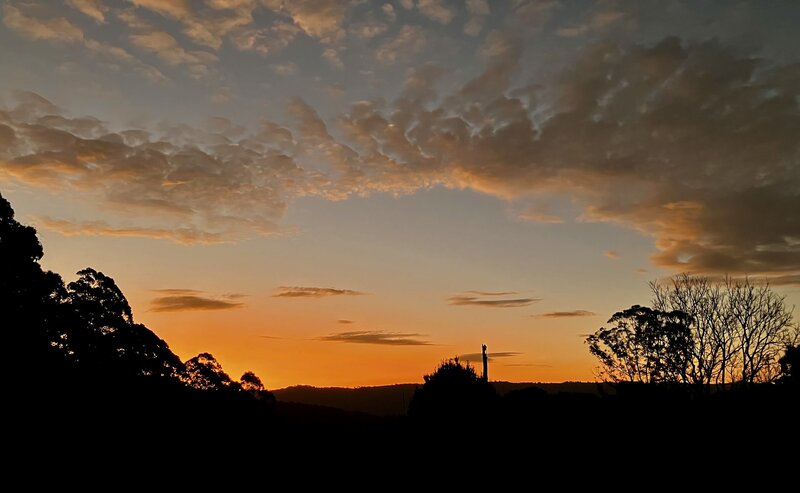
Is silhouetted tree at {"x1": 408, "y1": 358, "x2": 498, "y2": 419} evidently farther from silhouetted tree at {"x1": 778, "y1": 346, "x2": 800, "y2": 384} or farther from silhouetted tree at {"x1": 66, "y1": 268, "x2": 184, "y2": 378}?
silhouetted tree at {"x1": 778, "y1": 346, "x2": 800, "y2": 384}

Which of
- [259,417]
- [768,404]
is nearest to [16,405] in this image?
[259,417]

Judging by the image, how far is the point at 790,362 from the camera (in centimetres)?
4491

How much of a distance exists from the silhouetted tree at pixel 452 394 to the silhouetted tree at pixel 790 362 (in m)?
23.5

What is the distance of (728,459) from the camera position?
20.7 meters

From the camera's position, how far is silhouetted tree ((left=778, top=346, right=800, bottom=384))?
43.0 meters

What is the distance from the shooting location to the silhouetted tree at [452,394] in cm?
3700

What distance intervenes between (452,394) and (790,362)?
2843cm

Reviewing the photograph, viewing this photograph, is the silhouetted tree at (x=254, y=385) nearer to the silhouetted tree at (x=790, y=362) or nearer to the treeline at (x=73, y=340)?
the treeline at (x=73, y=340)

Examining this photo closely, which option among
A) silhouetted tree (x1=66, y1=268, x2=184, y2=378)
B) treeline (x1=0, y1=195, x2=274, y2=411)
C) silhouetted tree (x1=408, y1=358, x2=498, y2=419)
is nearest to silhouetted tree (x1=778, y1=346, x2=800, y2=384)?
silhouetted tree (x1=408, y1=358, x2=498, y2=419)

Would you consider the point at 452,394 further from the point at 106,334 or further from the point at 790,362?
the point at 790,362

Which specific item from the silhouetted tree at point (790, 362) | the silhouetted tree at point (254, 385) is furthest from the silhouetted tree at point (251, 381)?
the silhouetted tree at point (790, 362)

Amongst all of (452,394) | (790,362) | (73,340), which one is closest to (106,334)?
(73,340)

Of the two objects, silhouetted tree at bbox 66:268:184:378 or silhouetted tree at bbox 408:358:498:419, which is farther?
silhouetted tree at bbox 408:358:498:419

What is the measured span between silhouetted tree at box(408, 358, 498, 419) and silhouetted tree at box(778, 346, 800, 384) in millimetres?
23485
